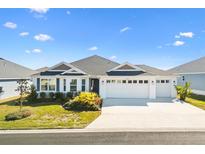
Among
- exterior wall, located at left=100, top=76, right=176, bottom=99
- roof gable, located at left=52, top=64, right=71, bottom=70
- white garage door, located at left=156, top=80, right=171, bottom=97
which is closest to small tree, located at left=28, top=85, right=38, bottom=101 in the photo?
roof gable, located at left=52, top=64, right=71, bottom=70

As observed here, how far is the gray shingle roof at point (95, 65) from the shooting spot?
2564cm

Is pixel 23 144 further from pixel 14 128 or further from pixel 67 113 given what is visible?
pixel 67 113

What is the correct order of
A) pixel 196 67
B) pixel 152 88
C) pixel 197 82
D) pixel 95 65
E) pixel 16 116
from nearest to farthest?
→ pixel 16 116 → pixel 152 88 → pixel 95 65 → pixel 197 82 → pixel 196 67

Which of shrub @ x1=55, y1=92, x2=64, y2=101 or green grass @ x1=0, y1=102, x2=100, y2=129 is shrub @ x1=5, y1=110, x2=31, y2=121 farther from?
shrub @ x1=55, y1=92, x2=64, y2=101

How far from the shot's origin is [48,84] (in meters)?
23.7

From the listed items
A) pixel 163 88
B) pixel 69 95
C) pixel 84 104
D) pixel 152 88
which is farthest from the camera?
pixel 163 88

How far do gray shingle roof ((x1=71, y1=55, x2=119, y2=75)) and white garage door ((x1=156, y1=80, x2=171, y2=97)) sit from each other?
6.15m

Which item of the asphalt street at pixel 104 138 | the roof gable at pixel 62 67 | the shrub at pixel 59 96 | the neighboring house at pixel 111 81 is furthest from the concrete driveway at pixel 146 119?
the roof gable at pixel 62 67

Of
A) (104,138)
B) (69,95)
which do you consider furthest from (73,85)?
(104,138)

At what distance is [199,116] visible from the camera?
15039 millimetres

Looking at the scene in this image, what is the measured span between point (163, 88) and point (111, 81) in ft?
19.5

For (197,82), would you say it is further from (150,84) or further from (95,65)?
(95,65)

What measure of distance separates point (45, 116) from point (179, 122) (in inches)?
349
